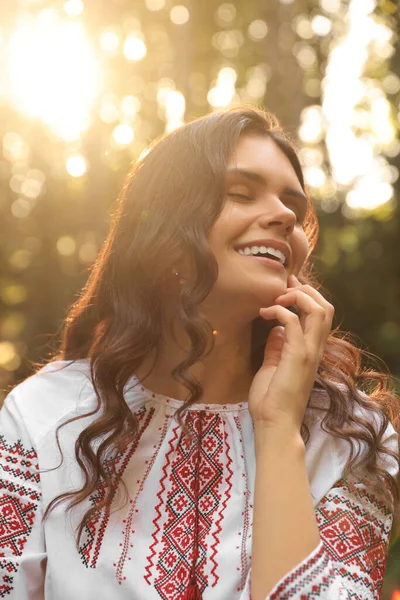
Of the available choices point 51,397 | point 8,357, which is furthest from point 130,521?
point 8,357

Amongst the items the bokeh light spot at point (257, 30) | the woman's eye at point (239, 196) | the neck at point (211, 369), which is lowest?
the neck at point (211, 369)

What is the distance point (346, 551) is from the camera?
1848 millimetres

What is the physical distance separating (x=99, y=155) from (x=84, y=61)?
1339 mm

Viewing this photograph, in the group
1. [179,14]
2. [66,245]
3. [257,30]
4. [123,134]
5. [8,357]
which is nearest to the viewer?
[8,357]

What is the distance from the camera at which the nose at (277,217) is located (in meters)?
2.03

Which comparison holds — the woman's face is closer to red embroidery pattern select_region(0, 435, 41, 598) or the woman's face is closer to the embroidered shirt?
the embroidered shirt

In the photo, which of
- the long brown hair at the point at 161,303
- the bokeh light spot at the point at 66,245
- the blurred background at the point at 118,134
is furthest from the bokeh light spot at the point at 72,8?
the long brown hair at the point at 161,303

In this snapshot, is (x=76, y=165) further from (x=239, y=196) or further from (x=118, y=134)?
(x=239, y=196)

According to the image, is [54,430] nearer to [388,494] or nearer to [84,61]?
[388,494]

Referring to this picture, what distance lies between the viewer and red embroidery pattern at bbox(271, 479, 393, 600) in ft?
5.32

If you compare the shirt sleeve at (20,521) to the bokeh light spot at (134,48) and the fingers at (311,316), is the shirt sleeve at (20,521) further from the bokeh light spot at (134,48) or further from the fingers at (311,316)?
the bokeh light spot at (134,48)

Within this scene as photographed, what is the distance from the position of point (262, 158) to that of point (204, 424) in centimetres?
92

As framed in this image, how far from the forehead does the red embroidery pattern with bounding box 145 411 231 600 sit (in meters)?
0.84

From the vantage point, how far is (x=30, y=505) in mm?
1963
